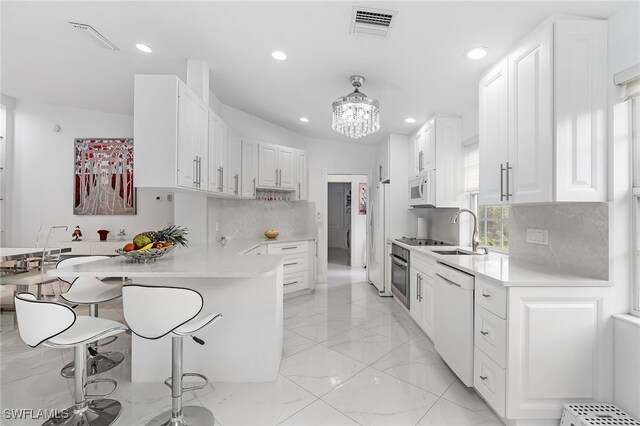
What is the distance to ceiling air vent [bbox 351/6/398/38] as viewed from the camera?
6.14ft

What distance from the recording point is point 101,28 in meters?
2.43

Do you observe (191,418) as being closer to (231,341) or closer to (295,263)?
(231,341)

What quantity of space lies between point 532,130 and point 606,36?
0.62 metres

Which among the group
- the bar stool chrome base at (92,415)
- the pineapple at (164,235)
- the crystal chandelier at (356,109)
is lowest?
the bar stool chrome base at (92,415)

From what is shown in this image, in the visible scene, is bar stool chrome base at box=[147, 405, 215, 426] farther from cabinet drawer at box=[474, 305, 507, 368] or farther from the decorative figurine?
the decorative figurine

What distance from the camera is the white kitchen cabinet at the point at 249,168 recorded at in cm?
422

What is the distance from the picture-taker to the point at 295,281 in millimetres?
4504

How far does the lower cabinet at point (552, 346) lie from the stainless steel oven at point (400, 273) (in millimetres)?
1900

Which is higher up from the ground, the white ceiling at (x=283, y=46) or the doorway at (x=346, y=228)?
the white ceiling at (x=283, y=46)

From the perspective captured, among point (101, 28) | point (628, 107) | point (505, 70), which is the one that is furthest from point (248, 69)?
point (628, 107)

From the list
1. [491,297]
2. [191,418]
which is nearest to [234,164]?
[191,418]

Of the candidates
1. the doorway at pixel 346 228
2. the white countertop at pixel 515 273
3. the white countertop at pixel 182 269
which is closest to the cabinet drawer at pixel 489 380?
the white countertop at pixel 515 273

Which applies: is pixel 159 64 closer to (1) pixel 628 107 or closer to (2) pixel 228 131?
(2) pixel 228 131

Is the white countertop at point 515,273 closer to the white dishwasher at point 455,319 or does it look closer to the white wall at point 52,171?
the white dishwasher at point 455,319
